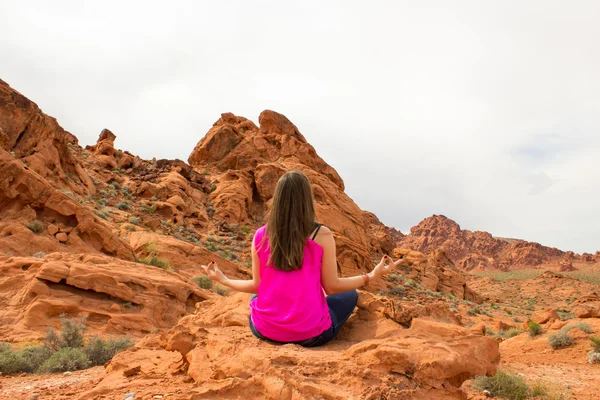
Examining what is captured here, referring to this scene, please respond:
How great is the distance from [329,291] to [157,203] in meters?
21.1

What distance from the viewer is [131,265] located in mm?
11000

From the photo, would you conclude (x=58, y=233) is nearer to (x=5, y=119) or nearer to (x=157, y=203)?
(x=5, y=119)

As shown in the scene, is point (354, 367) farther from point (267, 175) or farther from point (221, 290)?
point (267, 175)

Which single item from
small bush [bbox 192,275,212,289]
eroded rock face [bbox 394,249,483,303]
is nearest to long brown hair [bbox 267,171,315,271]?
small bush [bbox 192,275,212,289]

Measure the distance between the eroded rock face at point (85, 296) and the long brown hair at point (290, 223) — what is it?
6173 mm

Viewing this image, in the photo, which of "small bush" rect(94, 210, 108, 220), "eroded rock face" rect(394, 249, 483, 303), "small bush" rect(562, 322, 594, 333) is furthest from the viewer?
"eroded rock face" rect(394, 249, 483, 303)

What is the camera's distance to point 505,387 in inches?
233

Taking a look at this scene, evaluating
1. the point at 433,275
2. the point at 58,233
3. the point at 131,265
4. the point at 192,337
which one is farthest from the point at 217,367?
the point at 433,275

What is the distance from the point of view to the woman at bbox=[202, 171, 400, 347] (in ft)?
11.0

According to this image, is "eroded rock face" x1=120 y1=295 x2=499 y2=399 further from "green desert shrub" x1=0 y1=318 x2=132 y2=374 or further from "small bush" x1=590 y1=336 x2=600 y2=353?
"small bush" x1=590 y1=336 x2=600 y2=353

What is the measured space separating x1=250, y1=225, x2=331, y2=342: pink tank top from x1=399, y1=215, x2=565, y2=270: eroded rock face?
9600cm

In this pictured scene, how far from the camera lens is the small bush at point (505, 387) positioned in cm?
579

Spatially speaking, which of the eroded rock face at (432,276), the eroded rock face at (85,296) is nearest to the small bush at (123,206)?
the eroded rock face at (85,296)

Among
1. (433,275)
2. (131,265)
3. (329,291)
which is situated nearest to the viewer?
(329,291)
